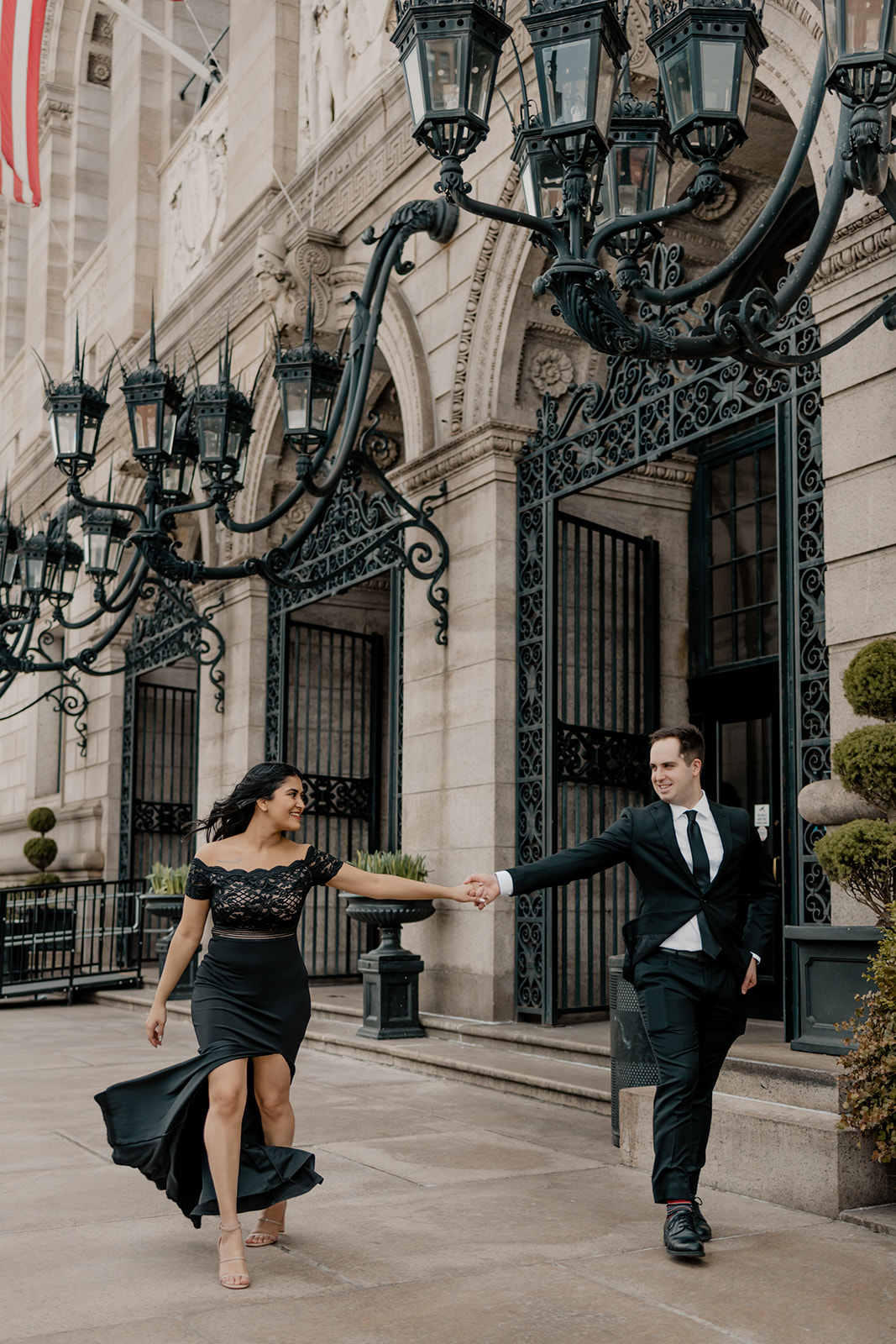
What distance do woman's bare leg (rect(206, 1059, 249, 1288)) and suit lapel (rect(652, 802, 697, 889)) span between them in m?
1.71

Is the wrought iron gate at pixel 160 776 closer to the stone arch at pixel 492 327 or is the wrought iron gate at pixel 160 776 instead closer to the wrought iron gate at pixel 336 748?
the wrought iron gate at pixel 336 748

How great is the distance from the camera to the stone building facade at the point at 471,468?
7.71 meters

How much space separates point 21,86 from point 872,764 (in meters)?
16.0

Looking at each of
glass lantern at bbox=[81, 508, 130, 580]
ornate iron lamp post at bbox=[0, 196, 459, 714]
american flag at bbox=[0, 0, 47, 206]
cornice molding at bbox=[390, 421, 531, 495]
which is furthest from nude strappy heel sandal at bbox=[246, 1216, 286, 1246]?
american flag at bbox=[0, 0, 47, 206]

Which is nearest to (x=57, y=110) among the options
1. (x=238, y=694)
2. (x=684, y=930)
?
(x=238, y=694)

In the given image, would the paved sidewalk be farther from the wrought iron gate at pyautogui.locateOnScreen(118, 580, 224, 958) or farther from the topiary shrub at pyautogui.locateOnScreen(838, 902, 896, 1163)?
the wrought iron gate at pyautogui.locateOnScreen(118, 580, 224, 958)

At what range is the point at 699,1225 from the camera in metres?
4.81

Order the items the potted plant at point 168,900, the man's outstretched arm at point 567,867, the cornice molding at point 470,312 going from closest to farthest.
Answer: the man's outstretched arm at point 567,867 → the cornice molding at point 470,312 → the potted plant at point 168,900

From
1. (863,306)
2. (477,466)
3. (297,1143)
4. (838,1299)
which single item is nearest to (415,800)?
(477,466)

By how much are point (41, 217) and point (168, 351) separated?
440 inches

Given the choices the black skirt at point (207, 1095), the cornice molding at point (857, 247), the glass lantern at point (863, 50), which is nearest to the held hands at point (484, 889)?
the black skirt at point (207, 1095)

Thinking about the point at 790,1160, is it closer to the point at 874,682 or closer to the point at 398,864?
the point at 874,682

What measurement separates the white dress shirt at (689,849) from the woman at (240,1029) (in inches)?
32.5

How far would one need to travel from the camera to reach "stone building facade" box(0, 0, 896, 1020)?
771 cm
